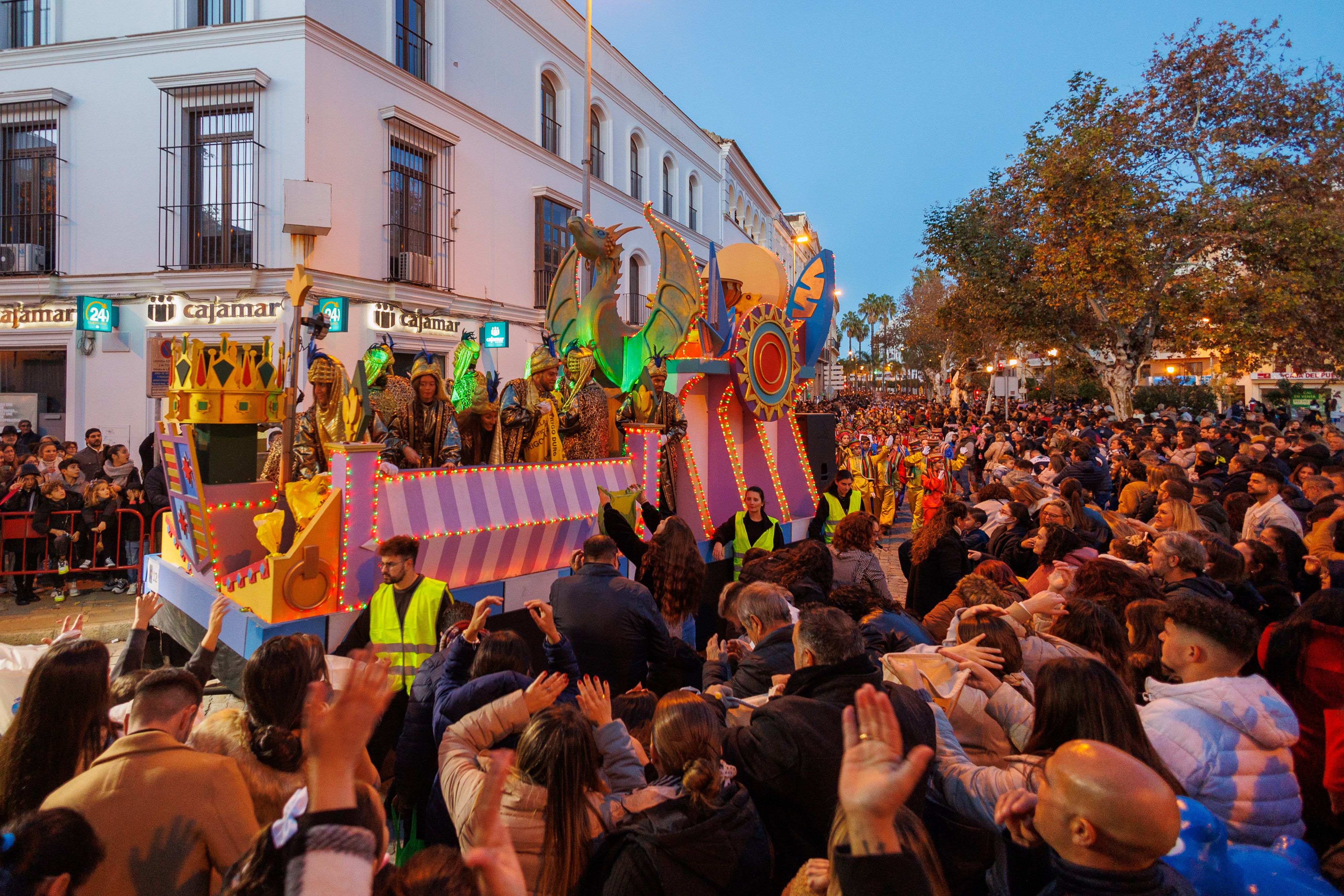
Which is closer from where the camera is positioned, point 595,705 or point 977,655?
point 595,705

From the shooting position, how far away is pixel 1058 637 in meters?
3.26

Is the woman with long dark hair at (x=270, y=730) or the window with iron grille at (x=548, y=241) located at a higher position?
the window with iron grille at (x=548, y=241)

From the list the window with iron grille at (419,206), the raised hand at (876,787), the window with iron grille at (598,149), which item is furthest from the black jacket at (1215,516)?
the window with iron grille at (598,149)

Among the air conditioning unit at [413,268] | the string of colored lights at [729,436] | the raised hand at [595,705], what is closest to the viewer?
the raised hand at [595,705]

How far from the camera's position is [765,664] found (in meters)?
3.11

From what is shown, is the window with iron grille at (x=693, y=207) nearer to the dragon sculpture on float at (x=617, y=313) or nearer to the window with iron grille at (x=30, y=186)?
the window with iron grille at (x=30, y=186)

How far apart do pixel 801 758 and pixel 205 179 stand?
651 inches

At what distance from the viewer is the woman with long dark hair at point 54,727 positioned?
2.12m

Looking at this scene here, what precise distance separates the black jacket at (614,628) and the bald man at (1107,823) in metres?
2.54

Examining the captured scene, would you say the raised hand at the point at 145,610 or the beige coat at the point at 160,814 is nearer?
the beige coat at the point at 160,814

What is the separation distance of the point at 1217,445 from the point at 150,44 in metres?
20.2

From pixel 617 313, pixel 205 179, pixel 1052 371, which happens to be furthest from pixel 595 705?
pixel 1052 371

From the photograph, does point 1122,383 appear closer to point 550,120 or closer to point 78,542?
point 550,120

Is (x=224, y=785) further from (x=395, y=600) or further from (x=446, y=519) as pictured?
(x=446, y=519)
